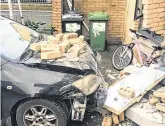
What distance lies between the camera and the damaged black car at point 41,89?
4141 millimetres

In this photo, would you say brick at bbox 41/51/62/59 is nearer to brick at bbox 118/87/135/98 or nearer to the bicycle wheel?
brick at bbox 118/87/135/98

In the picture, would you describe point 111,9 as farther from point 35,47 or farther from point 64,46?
point 35,47

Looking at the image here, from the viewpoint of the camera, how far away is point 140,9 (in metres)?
7.17

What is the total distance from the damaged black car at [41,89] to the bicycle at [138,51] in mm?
2017

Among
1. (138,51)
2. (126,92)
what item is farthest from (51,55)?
(138,51)

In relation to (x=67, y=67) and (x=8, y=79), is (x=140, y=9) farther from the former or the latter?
(x=8, y=79)

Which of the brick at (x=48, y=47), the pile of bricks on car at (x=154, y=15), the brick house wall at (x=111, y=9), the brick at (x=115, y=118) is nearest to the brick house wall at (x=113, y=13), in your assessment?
the brick house wall at (x=111, y=9)

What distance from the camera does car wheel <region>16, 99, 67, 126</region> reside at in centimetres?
420

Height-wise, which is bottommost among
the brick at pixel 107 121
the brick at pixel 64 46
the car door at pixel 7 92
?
the brick at pixel 107 121

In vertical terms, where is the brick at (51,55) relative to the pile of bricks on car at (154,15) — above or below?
below

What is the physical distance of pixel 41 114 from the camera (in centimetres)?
427

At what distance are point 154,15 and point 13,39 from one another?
9.38 feet

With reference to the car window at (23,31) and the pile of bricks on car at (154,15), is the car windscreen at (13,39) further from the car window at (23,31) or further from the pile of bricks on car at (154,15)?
the pile of bricks on car at (154,15)

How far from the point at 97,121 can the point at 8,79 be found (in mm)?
1632
